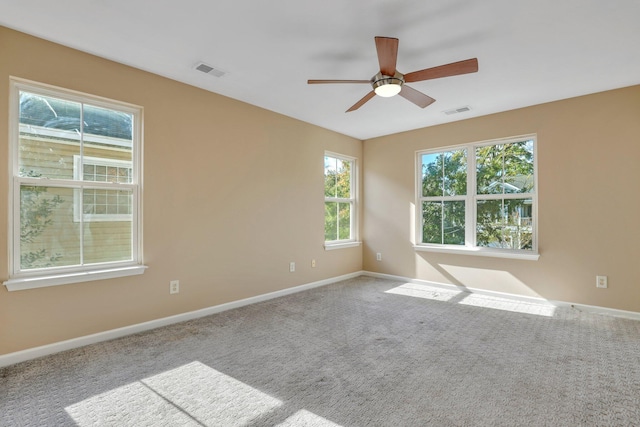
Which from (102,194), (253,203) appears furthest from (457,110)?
(102,194)

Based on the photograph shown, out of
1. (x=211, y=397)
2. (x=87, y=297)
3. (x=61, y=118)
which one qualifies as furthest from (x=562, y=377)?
(x=61, y=118)

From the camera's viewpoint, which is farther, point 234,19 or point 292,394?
point 234,19

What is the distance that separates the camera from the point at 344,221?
5.35 m

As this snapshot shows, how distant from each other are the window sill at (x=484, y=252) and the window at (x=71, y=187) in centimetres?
384

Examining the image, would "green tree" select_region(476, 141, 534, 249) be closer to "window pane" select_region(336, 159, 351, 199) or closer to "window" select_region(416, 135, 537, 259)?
"window" select_region(416, 135, 537, 259)

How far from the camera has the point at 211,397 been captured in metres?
1.92

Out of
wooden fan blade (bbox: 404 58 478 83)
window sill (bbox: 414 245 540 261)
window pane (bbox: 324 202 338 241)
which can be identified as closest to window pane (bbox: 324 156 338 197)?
window pane (bbox: 324 202 338 241)

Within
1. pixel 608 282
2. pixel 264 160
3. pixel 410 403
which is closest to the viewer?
pixel 410 403

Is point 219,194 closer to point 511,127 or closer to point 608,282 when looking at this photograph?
point 511,127

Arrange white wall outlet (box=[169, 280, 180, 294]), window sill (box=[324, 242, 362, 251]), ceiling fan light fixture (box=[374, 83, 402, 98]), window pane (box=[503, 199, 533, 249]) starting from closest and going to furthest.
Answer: ceiling fan light fixture (box=[374, 83, 402, 98]), white wall outlet (box=[169, 280, 180, 294]), window pane (box=[503, 199, 533, 249]), window sill (box=[324, 242, 362, 251])

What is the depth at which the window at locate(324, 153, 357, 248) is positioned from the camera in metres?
5.02

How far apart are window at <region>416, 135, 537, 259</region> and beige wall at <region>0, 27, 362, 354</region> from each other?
175cm

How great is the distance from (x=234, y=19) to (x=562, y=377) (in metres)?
3.41

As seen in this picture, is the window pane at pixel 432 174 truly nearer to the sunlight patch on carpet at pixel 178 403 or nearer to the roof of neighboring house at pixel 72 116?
the sunlight patch on carpet at pixel 178 403
